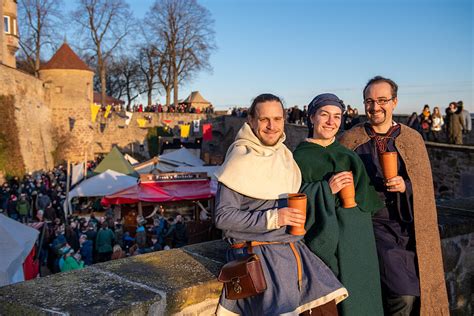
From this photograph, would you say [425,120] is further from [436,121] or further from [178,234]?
[178,234]

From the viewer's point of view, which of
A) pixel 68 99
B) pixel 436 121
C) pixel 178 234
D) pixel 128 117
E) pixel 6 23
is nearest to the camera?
pixel 178 234

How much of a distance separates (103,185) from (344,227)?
1337 cm

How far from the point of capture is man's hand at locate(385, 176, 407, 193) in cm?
241

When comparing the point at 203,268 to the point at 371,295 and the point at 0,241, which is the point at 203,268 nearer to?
the point at 371,295

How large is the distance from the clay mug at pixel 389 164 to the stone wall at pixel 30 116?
2395cm

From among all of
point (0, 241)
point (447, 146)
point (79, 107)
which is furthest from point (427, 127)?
point (79, 107)

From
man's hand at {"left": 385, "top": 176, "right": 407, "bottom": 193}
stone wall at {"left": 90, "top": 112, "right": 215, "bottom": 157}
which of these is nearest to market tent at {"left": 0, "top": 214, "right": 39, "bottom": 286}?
man's hand at {"left": 385, "top": 176, "right": 407, "bottom": 193}

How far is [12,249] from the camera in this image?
5.81 metres

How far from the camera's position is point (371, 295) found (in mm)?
2293

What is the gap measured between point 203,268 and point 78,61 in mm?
29999

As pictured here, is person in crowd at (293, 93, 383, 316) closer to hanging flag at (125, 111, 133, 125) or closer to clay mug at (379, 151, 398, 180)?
clay mug at (379, 151, 398, 180)

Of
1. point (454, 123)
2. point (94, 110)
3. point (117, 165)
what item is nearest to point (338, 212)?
point (454, 123)

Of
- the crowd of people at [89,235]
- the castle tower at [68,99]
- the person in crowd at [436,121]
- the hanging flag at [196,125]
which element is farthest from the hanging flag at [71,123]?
the person in crowd at [436,121]

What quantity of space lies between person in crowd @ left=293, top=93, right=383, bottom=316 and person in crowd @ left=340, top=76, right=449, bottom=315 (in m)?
0.16
